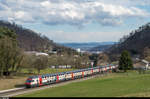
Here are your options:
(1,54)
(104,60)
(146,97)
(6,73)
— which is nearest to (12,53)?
(1,54)

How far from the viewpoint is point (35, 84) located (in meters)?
45.1

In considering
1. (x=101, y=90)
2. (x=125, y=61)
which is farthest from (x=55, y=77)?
(x=125, y=61)

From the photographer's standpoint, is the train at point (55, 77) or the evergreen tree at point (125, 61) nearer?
the train at point (55, 77)

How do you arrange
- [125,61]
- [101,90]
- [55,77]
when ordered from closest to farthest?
[101,90]
[55,77]
[125,61]

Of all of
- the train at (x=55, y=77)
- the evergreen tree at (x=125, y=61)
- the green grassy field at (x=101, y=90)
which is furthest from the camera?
the evergreen tree at (x=125, y=61)

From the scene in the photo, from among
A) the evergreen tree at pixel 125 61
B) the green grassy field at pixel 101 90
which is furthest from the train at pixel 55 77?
the evergreen tree at pixel 125 61

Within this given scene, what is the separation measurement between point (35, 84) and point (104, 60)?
374ft

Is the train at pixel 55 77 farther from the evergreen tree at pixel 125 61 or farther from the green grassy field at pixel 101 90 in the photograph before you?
the evergreen tree at pixel 125 61

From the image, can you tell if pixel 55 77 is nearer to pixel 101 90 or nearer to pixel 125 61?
pixel 101 90

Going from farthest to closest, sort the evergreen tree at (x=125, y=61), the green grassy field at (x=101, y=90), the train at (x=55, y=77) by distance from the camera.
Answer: the evergreen tree at (x=125, y=61) < the train at (x=55, y=77) < the green grassy field at (x=101, y=90)

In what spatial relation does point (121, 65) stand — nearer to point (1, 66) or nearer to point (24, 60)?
point (24, 60)

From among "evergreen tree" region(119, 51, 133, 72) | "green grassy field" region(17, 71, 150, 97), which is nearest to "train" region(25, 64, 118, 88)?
"green grassy field" region(17, 71, 150, 97)

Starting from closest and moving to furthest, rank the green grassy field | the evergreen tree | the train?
the green grassy field
the train
the evergreen tree

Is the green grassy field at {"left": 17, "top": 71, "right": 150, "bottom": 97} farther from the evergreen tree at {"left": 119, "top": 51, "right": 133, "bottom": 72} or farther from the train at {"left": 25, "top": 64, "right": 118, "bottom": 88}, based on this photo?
the evergreen tree at {"left": 119, "top": 51, "right": 133, "bottom": 72}
